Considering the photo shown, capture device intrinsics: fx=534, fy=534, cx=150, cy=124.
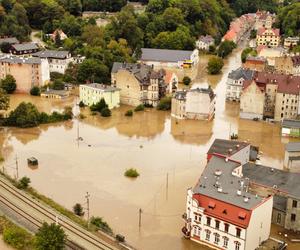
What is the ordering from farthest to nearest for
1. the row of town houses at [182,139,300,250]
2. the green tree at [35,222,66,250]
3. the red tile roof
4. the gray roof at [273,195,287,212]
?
the gray roof at [273,195,287,212]
the row of town houses at [182,139,300,250]
the red tile roof
the green tree at [35,222,66,250]

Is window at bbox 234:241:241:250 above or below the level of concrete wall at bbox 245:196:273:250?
below

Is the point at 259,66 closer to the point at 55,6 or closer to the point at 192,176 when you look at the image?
the point at 192,176

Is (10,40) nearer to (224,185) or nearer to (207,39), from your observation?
(207,39)

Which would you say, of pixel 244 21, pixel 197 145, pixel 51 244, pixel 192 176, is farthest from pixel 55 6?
pixel 51 244

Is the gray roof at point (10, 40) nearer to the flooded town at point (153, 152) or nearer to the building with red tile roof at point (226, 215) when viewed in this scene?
the flooded town at point (153, 152)

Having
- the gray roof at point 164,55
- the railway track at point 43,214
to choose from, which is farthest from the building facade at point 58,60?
the railway track at point 43,214

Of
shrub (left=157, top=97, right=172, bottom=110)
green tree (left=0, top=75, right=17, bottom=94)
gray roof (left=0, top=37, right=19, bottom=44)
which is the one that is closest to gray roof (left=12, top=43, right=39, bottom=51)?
gray roof (left=0, top=37, right=19, bottom=44)

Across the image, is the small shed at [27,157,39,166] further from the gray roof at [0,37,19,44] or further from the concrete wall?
the gray roof at [0,37,19,44]
